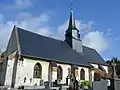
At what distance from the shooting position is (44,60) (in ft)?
78.5

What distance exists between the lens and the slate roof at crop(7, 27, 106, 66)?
23375mm

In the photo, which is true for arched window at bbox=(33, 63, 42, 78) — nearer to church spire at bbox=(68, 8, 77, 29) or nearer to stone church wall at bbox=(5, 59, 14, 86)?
stone church wall at bbox=(5, 59, 14, 86)

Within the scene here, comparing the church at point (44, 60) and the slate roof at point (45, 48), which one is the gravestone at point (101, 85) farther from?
the slate roof at point (45, 48)

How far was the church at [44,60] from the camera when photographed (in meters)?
21.8

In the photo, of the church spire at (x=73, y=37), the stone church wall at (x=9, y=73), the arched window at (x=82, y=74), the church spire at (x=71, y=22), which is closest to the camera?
the stone church wall at (x=9, y=73)

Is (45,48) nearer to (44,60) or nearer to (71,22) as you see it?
(44,60)

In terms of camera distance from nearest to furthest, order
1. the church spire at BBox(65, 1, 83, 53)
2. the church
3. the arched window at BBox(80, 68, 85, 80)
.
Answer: the church
the arched window at BBox(80, 68, 85, 80)
the church spire at BBox(65, 1, 83, 53)

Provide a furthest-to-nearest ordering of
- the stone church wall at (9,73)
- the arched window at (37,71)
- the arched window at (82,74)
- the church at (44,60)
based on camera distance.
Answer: the arched window at (82,74)
the arched window at (37,71)
the church at (44,60)
the stone church wall at (9,73)

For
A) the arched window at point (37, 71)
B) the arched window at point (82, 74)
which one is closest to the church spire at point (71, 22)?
the arched window at point (82, 74)

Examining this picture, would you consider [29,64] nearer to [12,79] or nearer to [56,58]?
[12,79]

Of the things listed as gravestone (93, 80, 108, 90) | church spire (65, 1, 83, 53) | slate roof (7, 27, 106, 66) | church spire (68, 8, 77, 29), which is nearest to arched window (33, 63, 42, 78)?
slate roof (7, 27, 106, 66)

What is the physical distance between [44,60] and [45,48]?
258 centimetres

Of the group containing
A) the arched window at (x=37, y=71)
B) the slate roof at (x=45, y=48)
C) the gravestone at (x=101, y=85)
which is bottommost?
the gravestone at (x=101, y=85)

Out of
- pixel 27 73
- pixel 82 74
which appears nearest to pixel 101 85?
pixel 27 73
